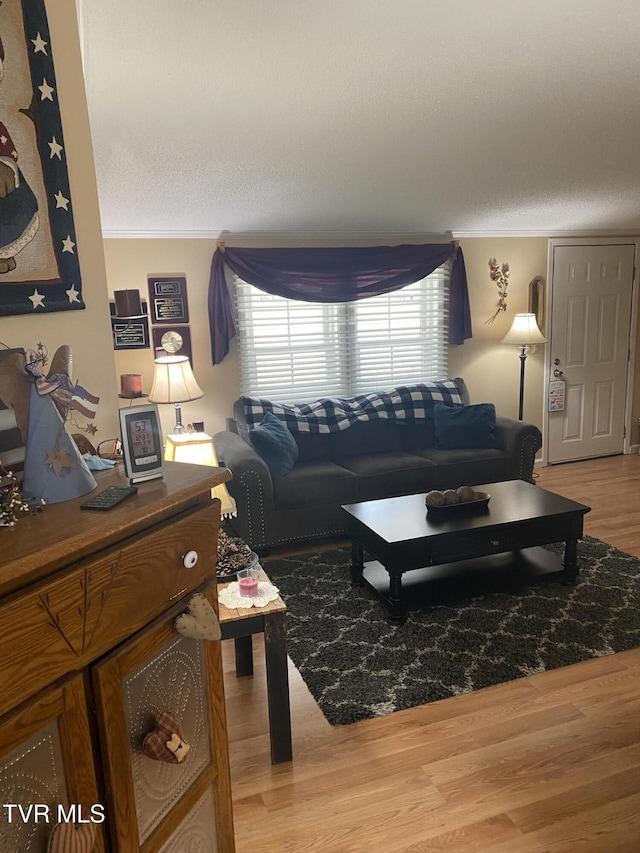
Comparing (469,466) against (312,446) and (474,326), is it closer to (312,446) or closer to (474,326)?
(312,446)

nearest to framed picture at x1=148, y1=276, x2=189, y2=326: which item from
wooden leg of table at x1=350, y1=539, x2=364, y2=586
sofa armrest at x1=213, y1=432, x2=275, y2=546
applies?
sofa armrest at x1=213, y1=432, x2=275, y2=546

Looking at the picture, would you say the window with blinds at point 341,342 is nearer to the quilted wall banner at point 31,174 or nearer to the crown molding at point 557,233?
the crown molding at point 557,233

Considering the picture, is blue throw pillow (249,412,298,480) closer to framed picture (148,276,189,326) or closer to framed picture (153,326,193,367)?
framed picture (153,326,193,367)

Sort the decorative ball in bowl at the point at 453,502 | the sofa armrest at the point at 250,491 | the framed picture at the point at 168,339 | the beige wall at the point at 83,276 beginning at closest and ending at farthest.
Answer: the beige wall at the point at 83,276, the decorative ball in bowl at the point at 453,502, the sofa armrest at the point at 250,491, the framed picture at the point at 168,339

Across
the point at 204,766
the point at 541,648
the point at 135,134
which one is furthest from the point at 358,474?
the point at 204,766

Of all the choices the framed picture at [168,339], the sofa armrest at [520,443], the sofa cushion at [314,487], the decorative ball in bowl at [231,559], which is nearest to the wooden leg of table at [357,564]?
the sofa cushion at [314,487]

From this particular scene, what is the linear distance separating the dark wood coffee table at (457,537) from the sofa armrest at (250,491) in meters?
0.61

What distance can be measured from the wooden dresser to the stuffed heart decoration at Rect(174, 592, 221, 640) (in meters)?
0.02

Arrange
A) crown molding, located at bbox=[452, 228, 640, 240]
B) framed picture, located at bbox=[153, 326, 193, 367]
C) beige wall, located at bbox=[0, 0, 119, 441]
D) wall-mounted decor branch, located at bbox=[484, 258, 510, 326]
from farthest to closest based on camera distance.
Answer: wall-mounted decor branch, located at bbox=[484, 258, 510, 326] < crown molding, located at bbox=[452, 228, 640, 240] < framed picture, located at bbox=[153, 326, 193, 367] < beige wall, located at bbox=[0, 0, 119, 441]

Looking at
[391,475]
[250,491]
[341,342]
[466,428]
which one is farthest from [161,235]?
[466,428]

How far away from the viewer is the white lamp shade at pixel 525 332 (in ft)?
17.6

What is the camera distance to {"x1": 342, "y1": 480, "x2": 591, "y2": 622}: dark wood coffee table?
323 cm

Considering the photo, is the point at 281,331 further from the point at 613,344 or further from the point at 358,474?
the point at 613,344

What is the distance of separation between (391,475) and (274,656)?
7.50 feet
